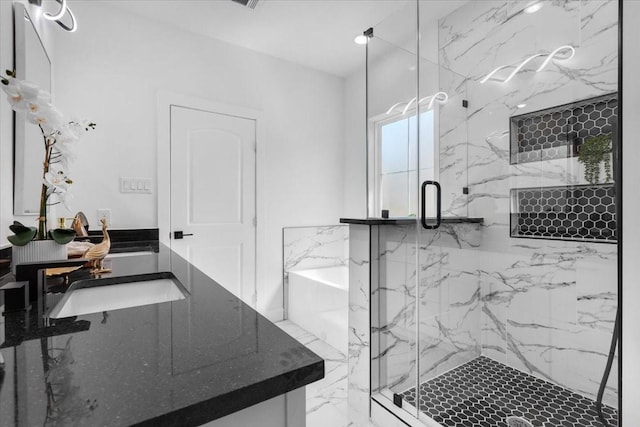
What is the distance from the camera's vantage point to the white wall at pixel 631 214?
3.28 ft

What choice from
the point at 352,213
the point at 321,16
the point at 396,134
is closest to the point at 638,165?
the point at 396,134

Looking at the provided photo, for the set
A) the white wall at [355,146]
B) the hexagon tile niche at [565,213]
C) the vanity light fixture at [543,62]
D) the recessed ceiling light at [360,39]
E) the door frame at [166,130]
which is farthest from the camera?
the white wall at [355,146]

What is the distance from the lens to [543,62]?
6.03 feet

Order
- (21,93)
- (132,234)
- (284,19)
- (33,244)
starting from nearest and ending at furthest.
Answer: (21,93), (33,244), (132,234), (284,19)

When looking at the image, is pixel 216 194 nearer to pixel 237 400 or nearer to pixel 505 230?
pixel 505 230

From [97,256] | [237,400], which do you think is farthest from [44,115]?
[237,400]

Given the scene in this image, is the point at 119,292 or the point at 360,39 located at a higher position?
the point at 360,39

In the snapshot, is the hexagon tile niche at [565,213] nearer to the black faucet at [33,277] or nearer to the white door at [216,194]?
the black faucet at [33,277]

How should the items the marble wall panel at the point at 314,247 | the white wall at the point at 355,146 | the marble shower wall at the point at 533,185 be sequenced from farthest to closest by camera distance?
the white wall at the point at 355,146 → the marble wall panel at the point at 314,247 → the marble shower wall at the point at 533,185

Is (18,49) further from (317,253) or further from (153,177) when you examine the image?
(317,253)

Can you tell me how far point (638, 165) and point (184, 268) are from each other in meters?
1.49

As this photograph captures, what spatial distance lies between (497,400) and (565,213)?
3.32 ft

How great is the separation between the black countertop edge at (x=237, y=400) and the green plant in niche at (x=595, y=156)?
1.56m

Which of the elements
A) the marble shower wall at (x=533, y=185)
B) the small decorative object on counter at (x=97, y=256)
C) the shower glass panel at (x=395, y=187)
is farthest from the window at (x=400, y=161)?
the small decorative object on counter at (x=97, y=256)
